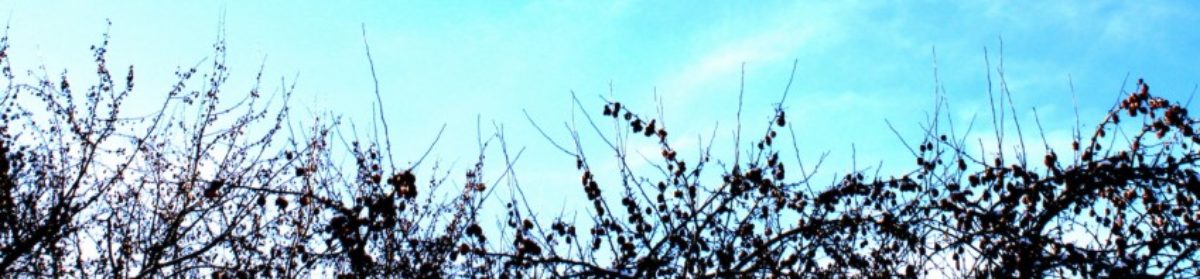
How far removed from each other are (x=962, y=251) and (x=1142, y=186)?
1.18m

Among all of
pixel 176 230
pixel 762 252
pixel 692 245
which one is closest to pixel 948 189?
pixel 762 252

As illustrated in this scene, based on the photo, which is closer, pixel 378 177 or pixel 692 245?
pixel 692 245

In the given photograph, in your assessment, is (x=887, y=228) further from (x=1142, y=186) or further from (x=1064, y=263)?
(x=1142, y=186)

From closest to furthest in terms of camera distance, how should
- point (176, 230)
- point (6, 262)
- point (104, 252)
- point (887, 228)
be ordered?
point (887, 228) → point (6, 262) → point (176, 230) → point (104, 252)

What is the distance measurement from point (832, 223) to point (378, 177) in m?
3.03

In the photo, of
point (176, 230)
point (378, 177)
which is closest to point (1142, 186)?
point (378, 177)

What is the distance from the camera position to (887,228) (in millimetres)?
5621

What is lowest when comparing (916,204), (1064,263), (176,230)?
(1064,263)

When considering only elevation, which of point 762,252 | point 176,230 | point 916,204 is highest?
point 176,230

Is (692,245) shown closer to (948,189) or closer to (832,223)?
(832,223)

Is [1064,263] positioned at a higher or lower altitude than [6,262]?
lower

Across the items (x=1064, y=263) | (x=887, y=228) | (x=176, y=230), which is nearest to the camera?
(x=1064, y=263)

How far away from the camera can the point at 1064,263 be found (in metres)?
4.81

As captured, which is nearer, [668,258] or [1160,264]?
[1160,264]
